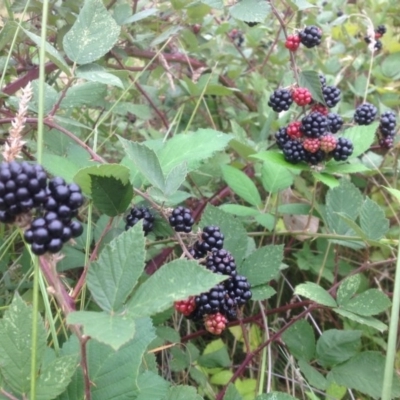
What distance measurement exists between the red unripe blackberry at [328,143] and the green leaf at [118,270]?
625 mm

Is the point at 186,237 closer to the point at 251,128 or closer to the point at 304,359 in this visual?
the point at 304,359

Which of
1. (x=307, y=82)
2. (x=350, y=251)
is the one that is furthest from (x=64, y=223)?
(x=350, y=251)

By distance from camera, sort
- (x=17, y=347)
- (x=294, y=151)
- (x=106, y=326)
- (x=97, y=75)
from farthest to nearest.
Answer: (x=294, y=151) → (x=97, y=75) → (x=17, y=347) → (x=106, y=326)

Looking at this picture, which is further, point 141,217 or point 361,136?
point 361,136

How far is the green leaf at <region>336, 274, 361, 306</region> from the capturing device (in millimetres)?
934

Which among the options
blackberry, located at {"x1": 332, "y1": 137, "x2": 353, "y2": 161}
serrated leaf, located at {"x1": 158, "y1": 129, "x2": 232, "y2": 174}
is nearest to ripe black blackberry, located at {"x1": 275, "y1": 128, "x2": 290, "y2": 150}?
blackberry, located at {"x1": 332, "y1": 137, "x2": 353, "y2": 161}

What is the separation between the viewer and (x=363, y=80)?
184 cm

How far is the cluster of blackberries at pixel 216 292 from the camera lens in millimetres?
774

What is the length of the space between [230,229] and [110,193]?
27 cm

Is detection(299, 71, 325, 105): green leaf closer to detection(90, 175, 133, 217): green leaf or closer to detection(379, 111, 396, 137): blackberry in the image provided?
detection(379, 111, 396, 137): blackberry

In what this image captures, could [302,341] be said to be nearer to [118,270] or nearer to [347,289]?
[347,289]

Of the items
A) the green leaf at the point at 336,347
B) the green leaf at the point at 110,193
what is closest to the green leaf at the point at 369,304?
the green leaf at the point at 336,347

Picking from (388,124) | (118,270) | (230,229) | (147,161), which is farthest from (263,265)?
(388,124)

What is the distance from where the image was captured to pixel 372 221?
3.55 ft
